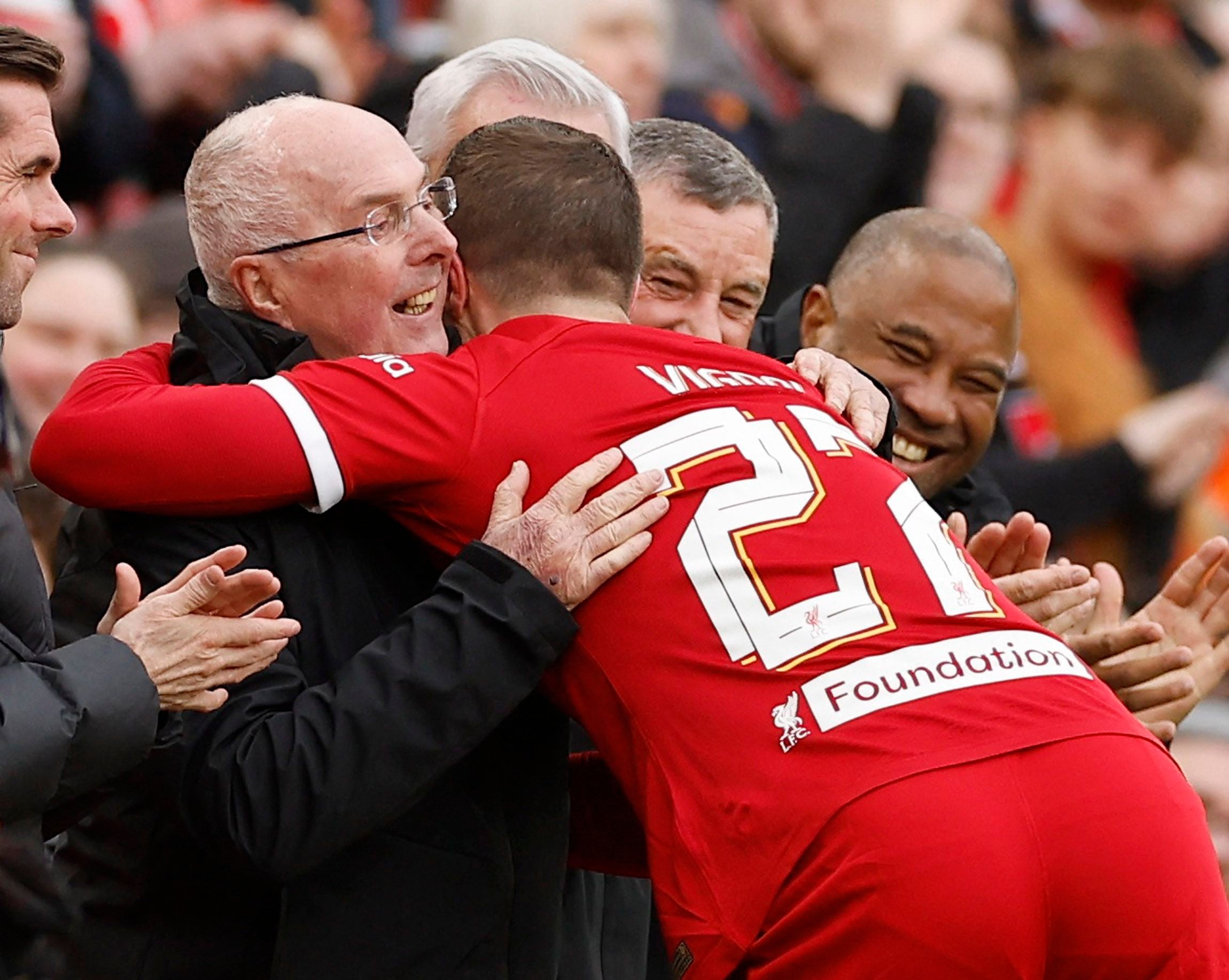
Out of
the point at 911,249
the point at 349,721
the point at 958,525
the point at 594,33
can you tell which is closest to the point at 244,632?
the point at 349,721

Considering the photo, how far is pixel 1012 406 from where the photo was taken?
21.2 feet

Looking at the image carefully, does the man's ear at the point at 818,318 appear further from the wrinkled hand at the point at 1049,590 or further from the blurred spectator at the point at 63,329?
the blurred spectator at the point at 63,329

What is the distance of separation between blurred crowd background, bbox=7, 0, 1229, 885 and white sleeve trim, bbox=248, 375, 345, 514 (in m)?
1.69

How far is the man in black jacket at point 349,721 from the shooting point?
8.62 ft

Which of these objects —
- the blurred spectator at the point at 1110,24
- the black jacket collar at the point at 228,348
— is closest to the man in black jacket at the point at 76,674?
the black jacket collar at the point at 228,348

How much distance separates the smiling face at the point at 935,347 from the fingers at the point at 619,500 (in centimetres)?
118

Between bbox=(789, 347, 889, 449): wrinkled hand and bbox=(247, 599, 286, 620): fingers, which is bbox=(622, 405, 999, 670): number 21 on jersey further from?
bbox=(247, 599, 286, 620): fingers

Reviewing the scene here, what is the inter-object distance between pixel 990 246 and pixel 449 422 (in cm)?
154

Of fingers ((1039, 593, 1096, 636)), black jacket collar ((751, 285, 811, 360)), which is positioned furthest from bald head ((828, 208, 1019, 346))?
fingers ((1039, 593, 1096, 636))

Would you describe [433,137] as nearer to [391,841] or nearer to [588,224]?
[588,224]

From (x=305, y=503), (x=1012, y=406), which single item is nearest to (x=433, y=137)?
(x=305, y=503)

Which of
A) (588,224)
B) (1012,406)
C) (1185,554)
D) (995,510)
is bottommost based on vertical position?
(1185,554)

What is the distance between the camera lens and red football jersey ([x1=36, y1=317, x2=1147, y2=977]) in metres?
2.49

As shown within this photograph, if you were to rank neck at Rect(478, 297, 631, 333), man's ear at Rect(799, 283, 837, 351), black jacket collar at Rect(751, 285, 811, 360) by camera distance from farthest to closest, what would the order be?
black jacket collar at Rect(751, 285, 811, 360), man's ear at Rect(799, 283, 837, 351), neck at Rect(478, 297, 631, 333)
